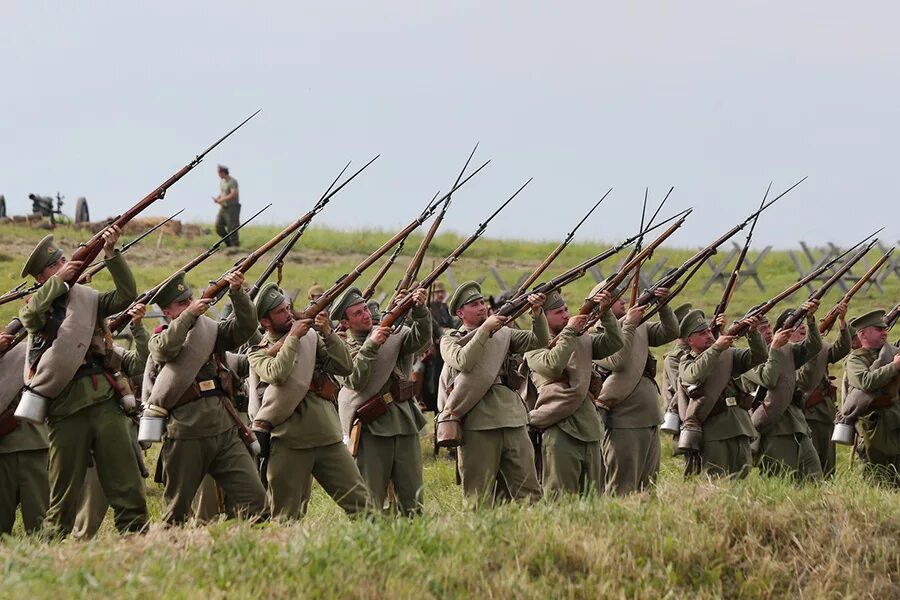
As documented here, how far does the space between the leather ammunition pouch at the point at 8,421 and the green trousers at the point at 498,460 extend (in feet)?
12.0

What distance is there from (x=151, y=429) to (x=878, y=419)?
7.89 m

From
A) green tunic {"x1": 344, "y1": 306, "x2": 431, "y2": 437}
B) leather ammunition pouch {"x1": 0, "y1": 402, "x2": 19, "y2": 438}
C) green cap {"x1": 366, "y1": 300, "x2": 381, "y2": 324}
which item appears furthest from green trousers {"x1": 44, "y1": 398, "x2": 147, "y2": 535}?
green cap {"x1": 366, "y1": 300, "x2": 381, "y2": 324}

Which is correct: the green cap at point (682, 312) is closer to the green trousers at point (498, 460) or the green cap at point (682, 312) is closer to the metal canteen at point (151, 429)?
the green trousers at point (498, 460)

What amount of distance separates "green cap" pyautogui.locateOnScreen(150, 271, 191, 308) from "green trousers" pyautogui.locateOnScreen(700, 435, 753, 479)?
5385mm

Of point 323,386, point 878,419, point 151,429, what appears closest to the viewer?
point 151,429

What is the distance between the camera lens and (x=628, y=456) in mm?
13281

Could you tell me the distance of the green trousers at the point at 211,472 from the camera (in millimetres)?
10906

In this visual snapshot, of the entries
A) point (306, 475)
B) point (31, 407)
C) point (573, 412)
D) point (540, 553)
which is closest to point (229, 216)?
point (573, 412)

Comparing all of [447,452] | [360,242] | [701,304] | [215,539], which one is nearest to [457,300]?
[215,539]

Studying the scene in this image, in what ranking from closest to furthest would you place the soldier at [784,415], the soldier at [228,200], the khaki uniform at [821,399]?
the soldier at [784,415], the khaki uniform at [821,399], the soldier at [228,200]

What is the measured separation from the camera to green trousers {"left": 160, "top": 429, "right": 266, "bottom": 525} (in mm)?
10906

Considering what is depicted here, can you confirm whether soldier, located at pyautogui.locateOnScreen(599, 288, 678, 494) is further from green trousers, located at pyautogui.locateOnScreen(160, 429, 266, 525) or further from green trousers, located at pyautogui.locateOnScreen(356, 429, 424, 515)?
green trousers, located at pyautogui.locateOnScreen(160, 429, 266, 525)

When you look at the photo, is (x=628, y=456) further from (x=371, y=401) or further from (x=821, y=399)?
(x=821, y=399)

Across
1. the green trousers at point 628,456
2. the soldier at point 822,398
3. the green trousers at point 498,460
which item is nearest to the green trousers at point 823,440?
the soldier at point 822,398
